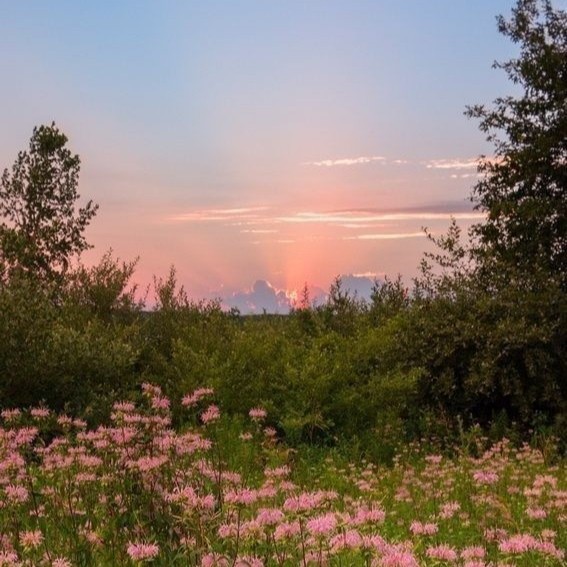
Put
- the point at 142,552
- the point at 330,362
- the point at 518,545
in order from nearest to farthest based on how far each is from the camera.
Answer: the point at 142,552 → the point at 518,545 → the point at 330,362

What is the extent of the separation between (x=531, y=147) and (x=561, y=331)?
5.05 metres

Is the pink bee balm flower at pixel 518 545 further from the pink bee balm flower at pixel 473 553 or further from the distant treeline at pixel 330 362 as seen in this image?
the distant treeline at pixel 330 362

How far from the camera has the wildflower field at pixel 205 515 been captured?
3.21 meters

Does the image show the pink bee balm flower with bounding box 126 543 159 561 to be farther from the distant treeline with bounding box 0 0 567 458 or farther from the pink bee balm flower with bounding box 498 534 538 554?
the distant treeline with bounding box 0 0 567 458

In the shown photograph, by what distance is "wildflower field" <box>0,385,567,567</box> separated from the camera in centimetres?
321

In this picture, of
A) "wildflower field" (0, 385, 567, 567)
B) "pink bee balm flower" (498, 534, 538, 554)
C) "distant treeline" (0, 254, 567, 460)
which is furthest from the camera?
"distant treeline" (0, 254, 567, 460)

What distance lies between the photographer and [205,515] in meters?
3.47

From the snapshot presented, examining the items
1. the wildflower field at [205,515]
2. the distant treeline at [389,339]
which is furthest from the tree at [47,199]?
the wildflower field at [205,515]

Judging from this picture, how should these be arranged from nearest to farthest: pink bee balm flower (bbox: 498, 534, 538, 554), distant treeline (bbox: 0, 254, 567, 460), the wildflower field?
the wildflower field
pink bee balm flower (bbox: 498, 534, 538, 554)
distant treeline (bbox: 0, 254, 567, 460)

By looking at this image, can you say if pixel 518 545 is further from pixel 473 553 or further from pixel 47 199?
pixel 47 199

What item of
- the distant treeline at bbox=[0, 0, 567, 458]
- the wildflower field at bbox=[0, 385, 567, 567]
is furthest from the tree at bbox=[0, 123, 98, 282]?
the wildflower field at bbox=[0, 385, 567, 567]

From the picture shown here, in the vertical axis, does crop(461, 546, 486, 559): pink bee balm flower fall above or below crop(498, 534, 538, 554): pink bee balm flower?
below

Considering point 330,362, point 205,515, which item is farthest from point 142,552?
point 330,362

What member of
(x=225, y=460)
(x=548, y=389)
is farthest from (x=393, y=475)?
(x=548, y=389)
